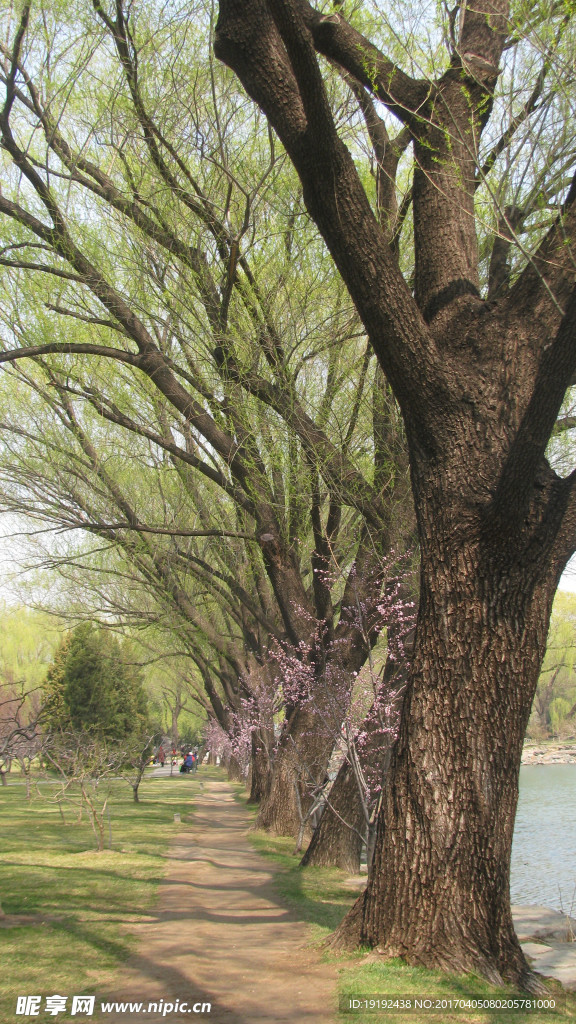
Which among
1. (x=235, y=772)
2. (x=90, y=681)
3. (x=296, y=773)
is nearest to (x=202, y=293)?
(x=296, y=773)

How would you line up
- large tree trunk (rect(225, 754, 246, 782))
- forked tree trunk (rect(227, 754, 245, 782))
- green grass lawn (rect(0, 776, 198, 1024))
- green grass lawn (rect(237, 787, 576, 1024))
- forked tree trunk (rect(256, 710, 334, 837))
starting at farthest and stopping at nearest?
forked tree trunk (rect(227, 754, 245, 782)) < large tree trunk (rect(225, 754, 246, 782)) < forked tree trunk (rect(256, 710, 334, 837)) < green grass lawn (rect(0, 776, 198, 1024)) < green grass lawn (rect(237, 787, 576, 1024))

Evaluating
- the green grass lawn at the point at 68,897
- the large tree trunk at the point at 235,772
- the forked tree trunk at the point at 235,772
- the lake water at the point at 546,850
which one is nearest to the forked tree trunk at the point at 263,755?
the green grass lawn at the point at 68,897

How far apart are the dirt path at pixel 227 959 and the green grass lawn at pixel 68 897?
0.24 meters

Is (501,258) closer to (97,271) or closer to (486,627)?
(486,627)

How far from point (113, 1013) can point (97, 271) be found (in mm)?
6180

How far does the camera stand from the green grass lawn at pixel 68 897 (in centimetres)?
459

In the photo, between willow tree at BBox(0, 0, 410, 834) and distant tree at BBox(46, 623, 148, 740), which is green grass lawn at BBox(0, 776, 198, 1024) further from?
distant tree at BBox(46, 623, 148, 740)

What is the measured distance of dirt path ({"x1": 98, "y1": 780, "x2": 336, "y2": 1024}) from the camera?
158 inches

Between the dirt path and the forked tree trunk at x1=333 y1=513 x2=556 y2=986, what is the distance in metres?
0.65

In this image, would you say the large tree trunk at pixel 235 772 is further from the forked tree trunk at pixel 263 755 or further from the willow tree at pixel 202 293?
the willow tree at pixel 202 293

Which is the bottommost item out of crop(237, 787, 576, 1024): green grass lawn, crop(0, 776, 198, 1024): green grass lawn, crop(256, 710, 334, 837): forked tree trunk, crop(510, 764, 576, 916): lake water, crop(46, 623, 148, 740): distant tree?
crop(510, 764, 576, 916): lake water

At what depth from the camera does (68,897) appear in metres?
7.25

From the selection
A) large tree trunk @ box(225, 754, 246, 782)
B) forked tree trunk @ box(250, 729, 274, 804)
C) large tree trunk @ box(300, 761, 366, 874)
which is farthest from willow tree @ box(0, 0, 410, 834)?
large tree trunk @ box(225, 754, 246, 782)

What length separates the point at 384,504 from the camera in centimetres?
765
